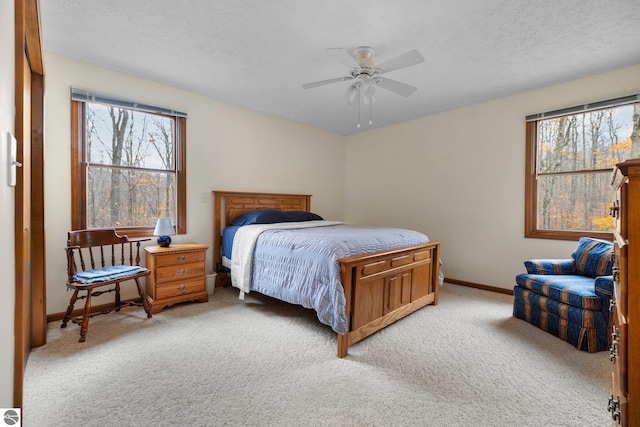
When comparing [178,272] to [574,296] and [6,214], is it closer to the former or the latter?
[6,214]

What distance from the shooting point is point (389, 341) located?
7.67 ft

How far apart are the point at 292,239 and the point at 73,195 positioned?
2.22m

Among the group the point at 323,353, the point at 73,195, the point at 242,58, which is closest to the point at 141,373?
the point at 323,353

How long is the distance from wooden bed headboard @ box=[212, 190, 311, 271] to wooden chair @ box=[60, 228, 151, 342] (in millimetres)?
952

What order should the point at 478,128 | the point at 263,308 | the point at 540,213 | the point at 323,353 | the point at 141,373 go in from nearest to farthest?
the point at 141,373 < the point at 323,353 < the point at 263,308 < the point at 540,213 < the point at 478,128

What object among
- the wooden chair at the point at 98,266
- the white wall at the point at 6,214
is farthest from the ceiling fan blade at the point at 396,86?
the wooden chair at the point at 98,266

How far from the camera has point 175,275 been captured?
299 centimetres

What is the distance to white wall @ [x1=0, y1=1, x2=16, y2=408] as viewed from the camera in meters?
0.85

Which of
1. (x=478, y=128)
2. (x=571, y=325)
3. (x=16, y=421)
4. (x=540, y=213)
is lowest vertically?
(x=571, y=325)

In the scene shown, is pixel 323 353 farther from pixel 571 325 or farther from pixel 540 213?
pixel 540 213

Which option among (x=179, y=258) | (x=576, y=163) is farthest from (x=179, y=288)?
(x=576, y=163)

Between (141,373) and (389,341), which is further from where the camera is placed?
(389,341)

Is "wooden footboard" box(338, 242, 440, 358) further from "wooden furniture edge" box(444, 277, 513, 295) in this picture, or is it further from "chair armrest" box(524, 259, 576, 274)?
"wooden furniture edge" box(444, 277, 513, 295)

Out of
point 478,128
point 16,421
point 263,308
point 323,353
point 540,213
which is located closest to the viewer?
point 16,421
